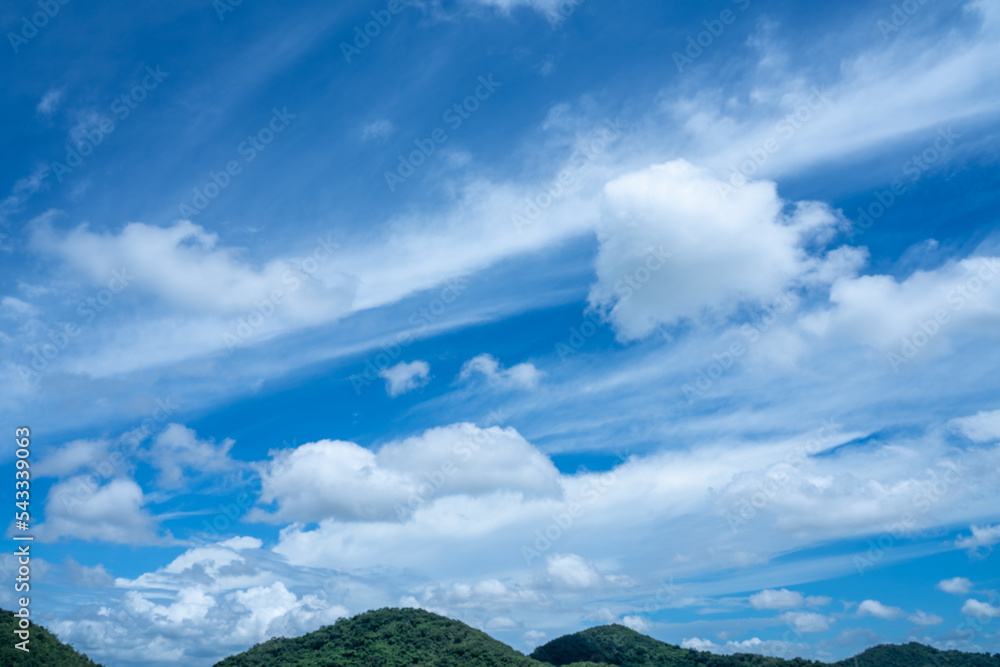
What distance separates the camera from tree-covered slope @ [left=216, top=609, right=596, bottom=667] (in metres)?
93.1

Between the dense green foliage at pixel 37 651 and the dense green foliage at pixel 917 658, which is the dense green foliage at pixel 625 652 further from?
the dense green foliage at pixel 37 651

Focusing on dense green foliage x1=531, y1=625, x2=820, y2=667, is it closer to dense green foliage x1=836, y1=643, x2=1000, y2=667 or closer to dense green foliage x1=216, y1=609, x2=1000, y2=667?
dense green foliage x1=216, y1=609, x2=1000, y2=667

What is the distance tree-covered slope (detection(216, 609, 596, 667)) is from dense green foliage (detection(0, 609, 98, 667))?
31.8 metres

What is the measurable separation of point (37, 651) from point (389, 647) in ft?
161

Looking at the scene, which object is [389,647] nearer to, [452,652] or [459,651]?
[452,652]

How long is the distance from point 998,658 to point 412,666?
119507 millimetres

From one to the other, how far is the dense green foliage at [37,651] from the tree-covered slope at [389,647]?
31769mm

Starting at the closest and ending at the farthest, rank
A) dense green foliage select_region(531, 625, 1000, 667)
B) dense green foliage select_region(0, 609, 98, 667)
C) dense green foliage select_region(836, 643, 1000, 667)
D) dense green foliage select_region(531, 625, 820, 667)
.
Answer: dense green foliage select_region(0, 609, 98, 667) → dense green foliage select_region(531, 625, 820, 667) → dense green foliage select_region(531, 625, 1000, 667) → dense green foliage select_region(836, 643, 1000, 667)

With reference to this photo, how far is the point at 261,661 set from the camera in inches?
3770

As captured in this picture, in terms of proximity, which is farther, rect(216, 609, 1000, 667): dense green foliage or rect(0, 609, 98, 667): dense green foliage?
rect(216, 609, 1000, 667): dense green foliage

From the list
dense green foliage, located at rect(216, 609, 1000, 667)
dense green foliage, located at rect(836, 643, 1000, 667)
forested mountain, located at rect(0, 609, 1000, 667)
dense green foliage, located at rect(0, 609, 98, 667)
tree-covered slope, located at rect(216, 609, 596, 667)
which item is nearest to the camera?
dense green foliage, located at rect(0, 609, 98, 667)

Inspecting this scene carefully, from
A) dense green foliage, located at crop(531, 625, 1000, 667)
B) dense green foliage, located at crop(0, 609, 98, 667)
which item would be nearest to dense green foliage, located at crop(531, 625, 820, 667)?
dense green foliage, located at crop(531, 625, 1000, 667)

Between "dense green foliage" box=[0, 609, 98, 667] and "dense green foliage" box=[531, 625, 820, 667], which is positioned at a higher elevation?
"dense green foliage" box=[0, 609, 98, 667]

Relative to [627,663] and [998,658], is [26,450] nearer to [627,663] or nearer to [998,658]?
[627,663]
